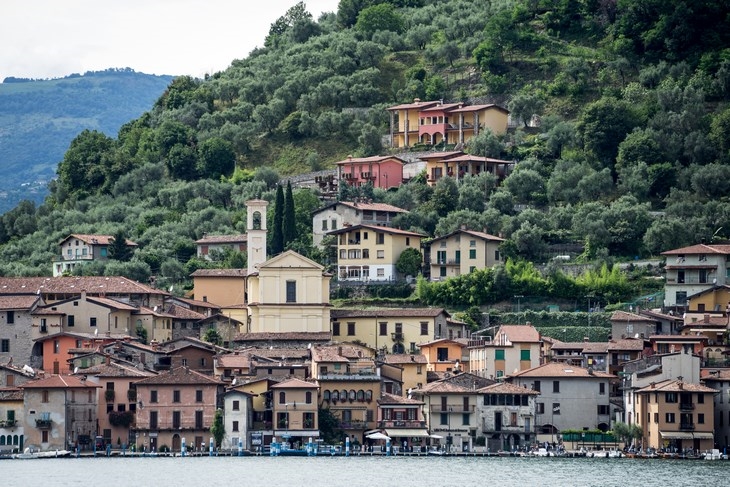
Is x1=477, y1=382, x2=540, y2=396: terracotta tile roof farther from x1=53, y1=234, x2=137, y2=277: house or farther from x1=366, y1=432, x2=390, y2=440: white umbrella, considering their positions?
x1=53, y1=234, x2=137, y2=277: house

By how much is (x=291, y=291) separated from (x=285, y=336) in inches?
170

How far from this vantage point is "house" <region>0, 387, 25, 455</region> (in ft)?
309

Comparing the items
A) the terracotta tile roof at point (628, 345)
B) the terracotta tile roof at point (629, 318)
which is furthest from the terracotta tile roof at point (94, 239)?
the terracotta tile roof at point (628, 345)

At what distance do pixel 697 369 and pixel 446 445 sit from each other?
13.0 m

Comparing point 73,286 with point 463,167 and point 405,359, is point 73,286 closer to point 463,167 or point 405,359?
point 405,359

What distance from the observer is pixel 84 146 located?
514 ft

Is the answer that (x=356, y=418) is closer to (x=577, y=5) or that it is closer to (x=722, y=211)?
(x=722, y=211)

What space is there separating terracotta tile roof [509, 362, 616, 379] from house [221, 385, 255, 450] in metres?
14.4

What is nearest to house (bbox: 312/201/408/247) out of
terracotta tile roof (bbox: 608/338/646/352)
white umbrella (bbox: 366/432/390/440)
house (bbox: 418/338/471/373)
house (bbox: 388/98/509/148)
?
house (bbox: 388/98/509/148)

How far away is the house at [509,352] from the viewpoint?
104 meters

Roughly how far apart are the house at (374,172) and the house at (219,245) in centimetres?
1313

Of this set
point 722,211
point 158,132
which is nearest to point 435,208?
point 722,211

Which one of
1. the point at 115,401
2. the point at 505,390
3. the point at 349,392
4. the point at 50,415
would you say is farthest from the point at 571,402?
the point at 50,415

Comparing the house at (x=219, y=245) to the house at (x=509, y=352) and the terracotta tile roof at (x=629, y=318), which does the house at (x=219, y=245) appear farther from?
the terracotta tile roof at (x=629, y=318)
